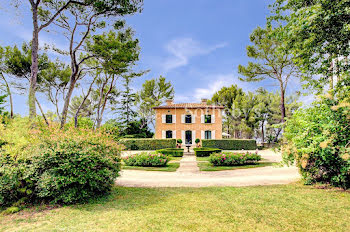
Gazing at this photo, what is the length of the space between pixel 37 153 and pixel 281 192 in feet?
19.9

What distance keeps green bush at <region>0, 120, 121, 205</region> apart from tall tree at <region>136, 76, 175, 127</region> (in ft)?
93.1

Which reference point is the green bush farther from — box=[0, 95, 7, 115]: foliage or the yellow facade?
the yellow facade

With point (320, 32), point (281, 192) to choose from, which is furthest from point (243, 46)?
point (281, 192)

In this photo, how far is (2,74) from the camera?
18.2m

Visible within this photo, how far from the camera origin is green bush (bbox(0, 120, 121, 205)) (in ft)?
→ 13.9

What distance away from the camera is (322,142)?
437 cm

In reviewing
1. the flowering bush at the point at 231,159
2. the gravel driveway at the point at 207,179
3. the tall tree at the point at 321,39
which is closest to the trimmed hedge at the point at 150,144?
the flowering bush at the point at 231,159

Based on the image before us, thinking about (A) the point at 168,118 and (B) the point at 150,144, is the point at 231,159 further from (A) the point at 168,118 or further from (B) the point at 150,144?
(A) the point at 168,118

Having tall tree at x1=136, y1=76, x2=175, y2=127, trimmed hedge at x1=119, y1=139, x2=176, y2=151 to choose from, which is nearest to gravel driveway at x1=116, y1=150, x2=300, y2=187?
trimmed hedge at x1=119, y1=139, x2=176, y2=151

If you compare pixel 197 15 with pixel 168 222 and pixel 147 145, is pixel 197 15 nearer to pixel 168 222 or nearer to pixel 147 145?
pixel 168 222

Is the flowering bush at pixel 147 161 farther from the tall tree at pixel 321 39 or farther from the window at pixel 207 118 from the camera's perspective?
the window at pixel 207 118

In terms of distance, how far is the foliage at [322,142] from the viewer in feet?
15.6

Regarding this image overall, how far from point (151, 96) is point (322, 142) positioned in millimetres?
31339

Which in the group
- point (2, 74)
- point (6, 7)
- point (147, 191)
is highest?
point (6, 7)
